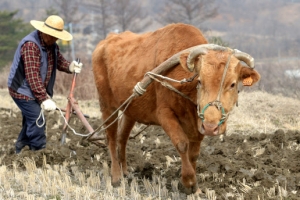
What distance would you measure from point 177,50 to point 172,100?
634 mm

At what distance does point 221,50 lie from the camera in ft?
18.3

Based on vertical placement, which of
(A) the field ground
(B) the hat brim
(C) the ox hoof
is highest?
(B) the hat brim

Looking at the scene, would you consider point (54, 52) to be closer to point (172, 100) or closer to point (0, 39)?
point (172, 100)

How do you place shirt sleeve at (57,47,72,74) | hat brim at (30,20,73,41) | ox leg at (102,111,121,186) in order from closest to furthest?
ox leg at (102,111,121,186) < hat brim at (30,20,73,41) < shirt sleeve at (57,47,72,74)

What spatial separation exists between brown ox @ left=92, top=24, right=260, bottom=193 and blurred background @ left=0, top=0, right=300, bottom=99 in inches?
323

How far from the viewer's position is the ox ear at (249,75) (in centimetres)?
556

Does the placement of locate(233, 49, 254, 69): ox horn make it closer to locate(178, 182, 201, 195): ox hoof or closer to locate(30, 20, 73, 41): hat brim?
locate(178, 182, 201, 195): ox hoof

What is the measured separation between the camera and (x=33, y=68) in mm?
7695

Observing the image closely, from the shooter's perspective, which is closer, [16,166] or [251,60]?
[251,60]

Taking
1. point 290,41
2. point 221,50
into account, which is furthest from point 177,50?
point 290,41

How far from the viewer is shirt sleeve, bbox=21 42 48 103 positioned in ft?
25.2

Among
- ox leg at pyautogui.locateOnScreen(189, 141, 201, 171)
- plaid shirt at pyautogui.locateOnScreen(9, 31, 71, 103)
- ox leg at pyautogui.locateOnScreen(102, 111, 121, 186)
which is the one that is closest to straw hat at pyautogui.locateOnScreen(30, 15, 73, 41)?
plaid shirt at pyautogui.locateOnScreen(9, 31, 71, 103)

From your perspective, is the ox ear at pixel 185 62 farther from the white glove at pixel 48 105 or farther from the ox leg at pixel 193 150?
the white glove at pixel 48 105

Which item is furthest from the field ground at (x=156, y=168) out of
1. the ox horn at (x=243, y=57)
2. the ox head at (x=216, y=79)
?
the ox horn at (x=243, y=57)
